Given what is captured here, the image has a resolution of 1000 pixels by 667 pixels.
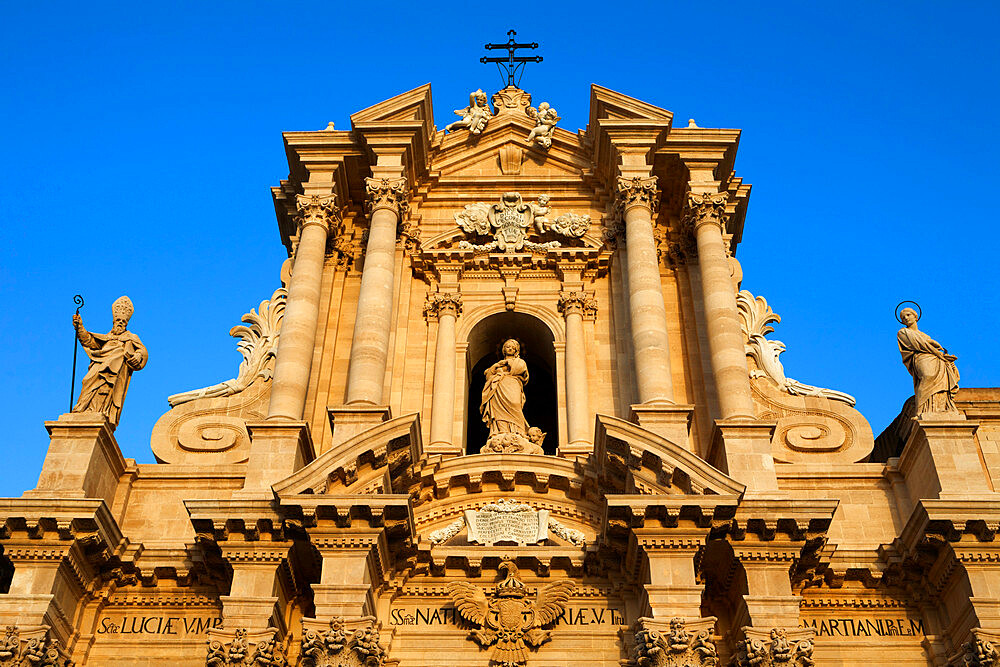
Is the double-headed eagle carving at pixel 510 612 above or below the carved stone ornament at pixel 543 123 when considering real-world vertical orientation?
below

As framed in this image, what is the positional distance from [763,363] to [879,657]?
18.0ft

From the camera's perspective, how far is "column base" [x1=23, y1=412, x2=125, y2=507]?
15.1 metres

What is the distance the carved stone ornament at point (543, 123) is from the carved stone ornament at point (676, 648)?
36.3 feet

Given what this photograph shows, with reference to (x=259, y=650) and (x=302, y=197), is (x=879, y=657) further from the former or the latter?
(x=302, y=197)

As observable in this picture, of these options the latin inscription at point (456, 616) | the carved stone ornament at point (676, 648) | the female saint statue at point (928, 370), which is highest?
the female saint statue at point (928, 370)

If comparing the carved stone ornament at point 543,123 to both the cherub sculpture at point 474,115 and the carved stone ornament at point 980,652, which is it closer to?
the cherub sculpture at point 474,115

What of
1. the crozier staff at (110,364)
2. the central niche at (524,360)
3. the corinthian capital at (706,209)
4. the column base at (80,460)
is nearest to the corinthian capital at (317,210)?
the central niche at (524,360)

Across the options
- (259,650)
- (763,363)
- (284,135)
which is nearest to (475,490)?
(259,650)

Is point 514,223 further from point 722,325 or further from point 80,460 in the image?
point 80,460

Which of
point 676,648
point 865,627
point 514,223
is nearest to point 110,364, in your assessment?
point 514,223

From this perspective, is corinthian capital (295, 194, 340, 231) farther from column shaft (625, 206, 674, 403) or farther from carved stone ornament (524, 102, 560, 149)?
column shaft (625, 206, 674, 403)

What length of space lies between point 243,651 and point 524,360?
818 cm

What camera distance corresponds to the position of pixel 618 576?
603 inches

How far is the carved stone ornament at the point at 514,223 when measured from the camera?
803 inches
